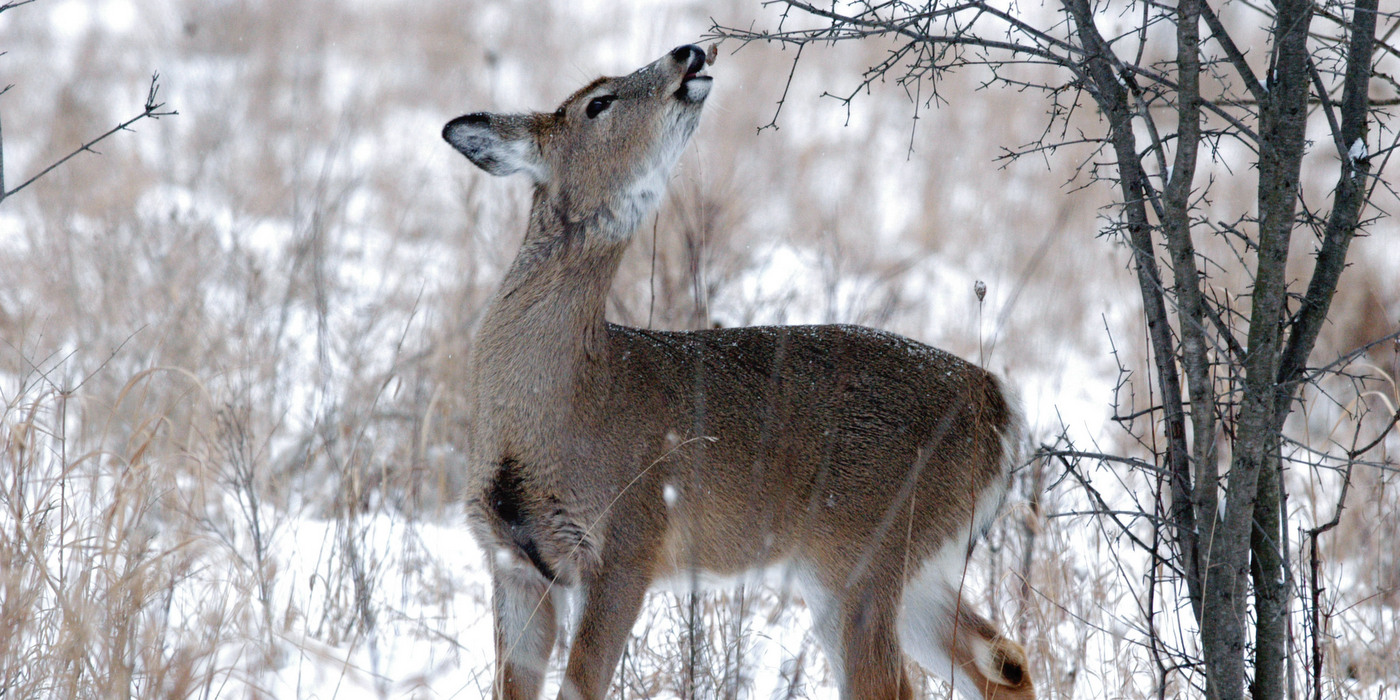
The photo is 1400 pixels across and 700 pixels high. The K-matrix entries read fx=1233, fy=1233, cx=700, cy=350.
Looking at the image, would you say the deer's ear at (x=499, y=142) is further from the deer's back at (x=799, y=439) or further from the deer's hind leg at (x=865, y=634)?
the deer's hind leg at (x=865, y=634)

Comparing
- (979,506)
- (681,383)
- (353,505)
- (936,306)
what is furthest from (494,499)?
(936,306)

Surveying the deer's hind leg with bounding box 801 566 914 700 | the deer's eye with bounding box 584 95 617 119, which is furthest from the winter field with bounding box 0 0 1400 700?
the deer's eye with bounding box 584 95 617 119

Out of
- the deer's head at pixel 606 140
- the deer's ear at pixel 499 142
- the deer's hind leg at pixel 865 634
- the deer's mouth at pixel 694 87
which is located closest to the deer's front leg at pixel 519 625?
the deer's hind leg at pixel 865 634

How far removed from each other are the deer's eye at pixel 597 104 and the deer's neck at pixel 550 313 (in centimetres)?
39

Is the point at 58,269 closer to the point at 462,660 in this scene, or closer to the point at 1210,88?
the point at 462,660

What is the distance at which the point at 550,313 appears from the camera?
3.96m

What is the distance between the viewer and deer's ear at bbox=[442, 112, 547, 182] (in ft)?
13.9

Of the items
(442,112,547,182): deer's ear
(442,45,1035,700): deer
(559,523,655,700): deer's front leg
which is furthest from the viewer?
(442,112,547,182): deer's ear

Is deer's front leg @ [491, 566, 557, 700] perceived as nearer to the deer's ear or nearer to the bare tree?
the deer's ear

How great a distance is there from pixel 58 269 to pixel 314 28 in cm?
744

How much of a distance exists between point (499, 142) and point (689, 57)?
2.33 feet

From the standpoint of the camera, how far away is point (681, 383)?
4.08 metres

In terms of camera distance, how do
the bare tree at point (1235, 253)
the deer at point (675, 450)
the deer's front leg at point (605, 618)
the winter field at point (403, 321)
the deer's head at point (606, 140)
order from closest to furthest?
the bare tree at point (1235, 253), the deer's front leg at point (605, 618), the deer at point (675, 450), the winter field at point (403, 321), the deer's head at point (606, 140)

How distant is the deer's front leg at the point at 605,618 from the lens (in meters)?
3.60
